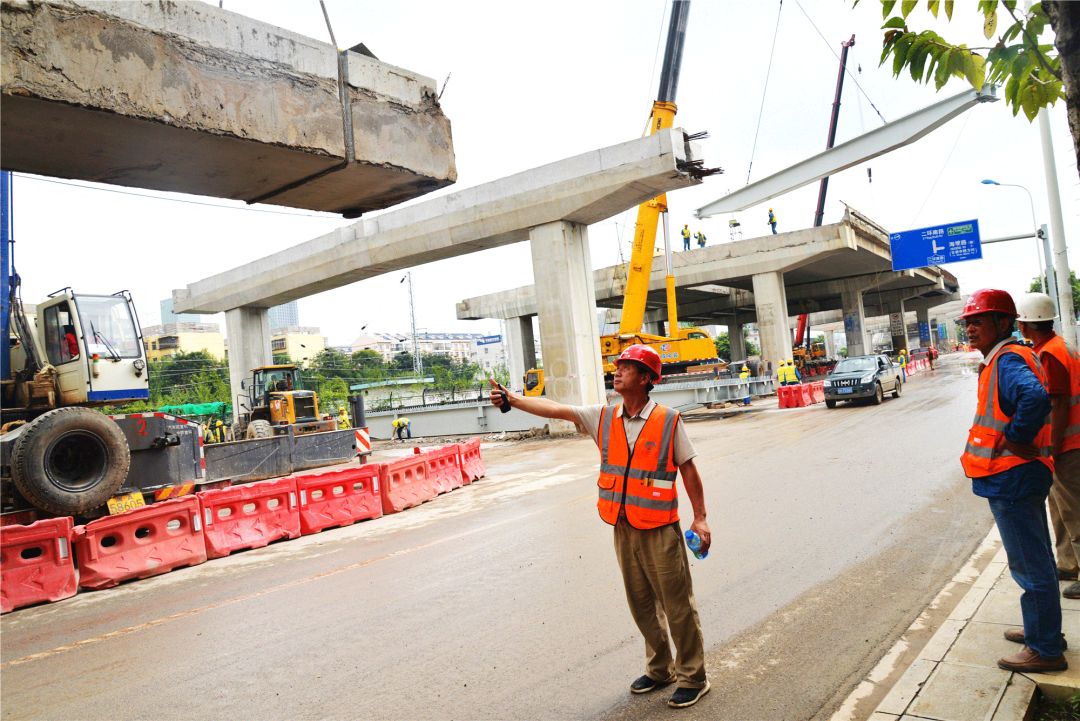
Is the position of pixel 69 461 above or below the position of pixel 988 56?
below

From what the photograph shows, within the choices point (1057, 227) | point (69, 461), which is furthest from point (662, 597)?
point (1057, 227)

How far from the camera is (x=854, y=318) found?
4841 centimetres

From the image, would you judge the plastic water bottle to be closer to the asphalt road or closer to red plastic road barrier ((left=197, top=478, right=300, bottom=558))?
the asphalt road

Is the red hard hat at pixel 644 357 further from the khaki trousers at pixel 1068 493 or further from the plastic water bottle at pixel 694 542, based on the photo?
the khaki trousers at pixel 1068 493

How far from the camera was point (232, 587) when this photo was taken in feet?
23.0

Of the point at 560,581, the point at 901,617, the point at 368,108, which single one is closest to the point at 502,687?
the point at 560,581

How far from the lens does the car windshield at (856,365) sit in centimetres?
2267

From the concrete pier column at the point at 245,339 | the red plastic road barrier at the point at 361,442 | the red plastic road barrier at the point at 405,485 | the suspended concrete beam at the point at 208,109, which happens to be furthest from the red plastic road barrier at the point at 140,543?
the concrete pier column at the point at 245,339

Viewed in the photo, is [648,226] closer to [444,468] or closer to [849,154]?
[849,154]

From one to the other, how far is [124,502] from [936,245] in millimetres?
29998

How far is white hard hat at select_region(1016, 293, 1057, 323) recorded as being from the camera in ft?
13.5

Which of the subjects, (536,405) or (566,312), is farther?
(566,312)

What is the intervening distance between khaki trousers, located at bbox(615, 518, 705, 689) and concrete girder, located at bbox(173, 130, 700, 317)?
53.8 ft

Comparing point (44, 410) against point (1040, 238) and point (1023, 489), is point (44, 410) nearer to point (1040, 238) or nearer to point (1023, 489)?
point (1023, 489)
